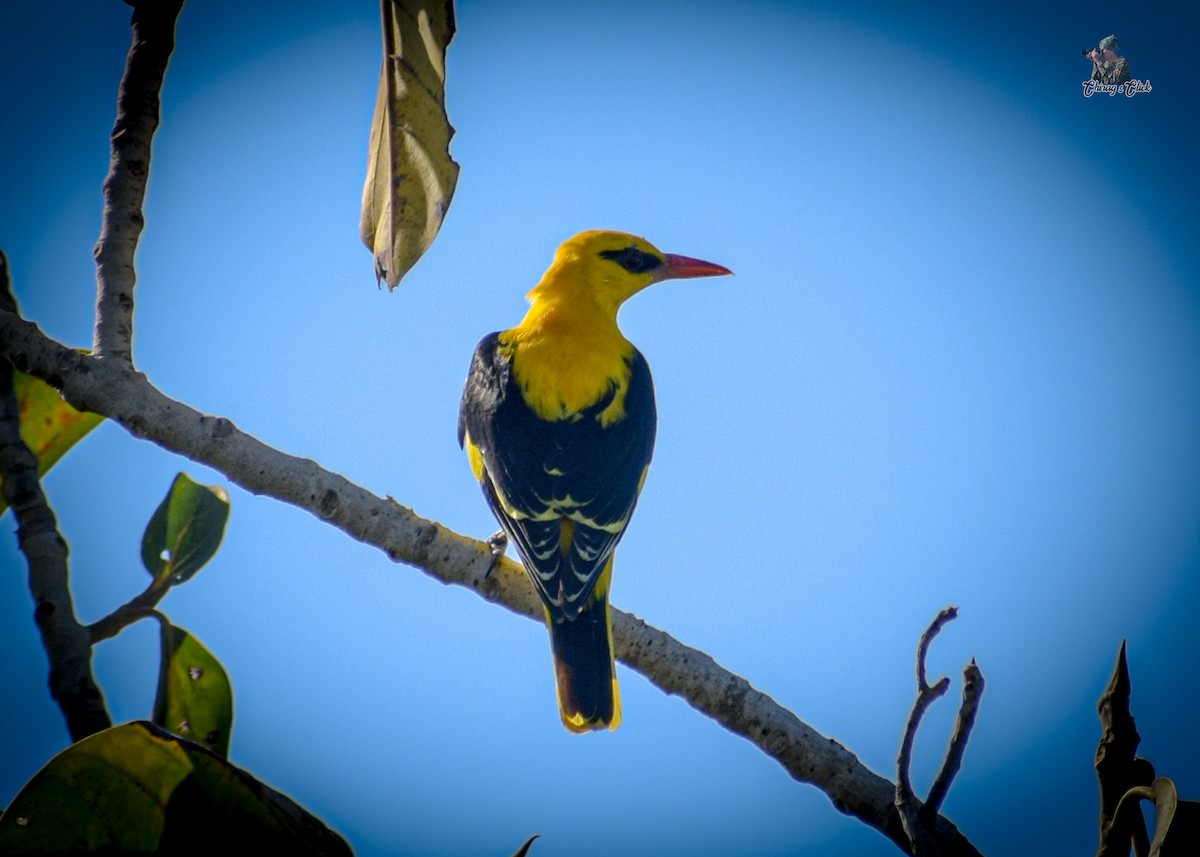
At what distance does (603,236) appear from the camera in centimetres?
510

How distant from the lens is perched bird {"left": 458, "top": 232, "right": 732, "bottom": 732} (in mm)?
3414

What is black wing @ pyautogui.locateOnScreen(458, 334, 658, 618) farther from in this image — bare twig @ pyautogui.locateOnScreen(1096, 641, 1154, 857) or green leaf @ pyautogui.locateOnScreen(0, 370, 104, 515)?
bare twig @ pyautogui.locateOnScreen(1096, 641, 1154, 857)

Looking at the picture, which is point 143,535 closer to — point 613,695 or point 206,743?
point 206,743

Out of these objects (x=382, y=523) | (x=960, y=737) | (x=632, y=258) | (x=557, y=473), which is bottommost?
(x=382, y=523)

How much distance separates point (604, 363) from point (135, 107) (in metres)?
2.04

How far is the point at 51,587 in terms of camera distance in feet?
7.47

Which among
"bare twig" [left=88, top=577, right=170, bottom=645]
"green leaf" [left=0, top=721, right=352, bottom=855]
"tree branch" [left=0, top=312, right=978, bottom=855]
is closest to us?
"green leaf" [left=0, top=721, right=352, bottom=855]

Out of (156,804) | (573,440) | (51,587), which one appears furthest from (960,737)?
(573,440)

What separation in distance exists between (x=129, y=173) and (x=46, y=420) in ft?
2.36

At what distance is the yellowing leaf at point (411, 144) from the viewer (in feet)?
8.27

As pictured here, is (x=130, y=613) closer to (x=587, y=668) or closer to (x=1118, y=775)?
(x=587, y=668)

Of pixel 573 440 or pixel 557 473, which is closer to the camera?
pixel 557 473

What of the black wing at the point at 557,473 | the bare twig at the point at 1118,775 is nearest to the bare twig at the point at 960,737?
the bare twig at the point at 1118,775

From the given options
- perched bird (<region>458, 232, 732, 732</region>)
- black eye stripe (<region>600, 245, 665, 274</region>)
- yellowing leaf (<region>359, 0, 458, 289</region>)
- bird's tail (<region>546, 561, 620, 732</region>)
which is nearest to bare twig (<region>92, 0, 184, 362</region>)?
yellowing leaf (<region>359, 0, 458, 289</region>)
